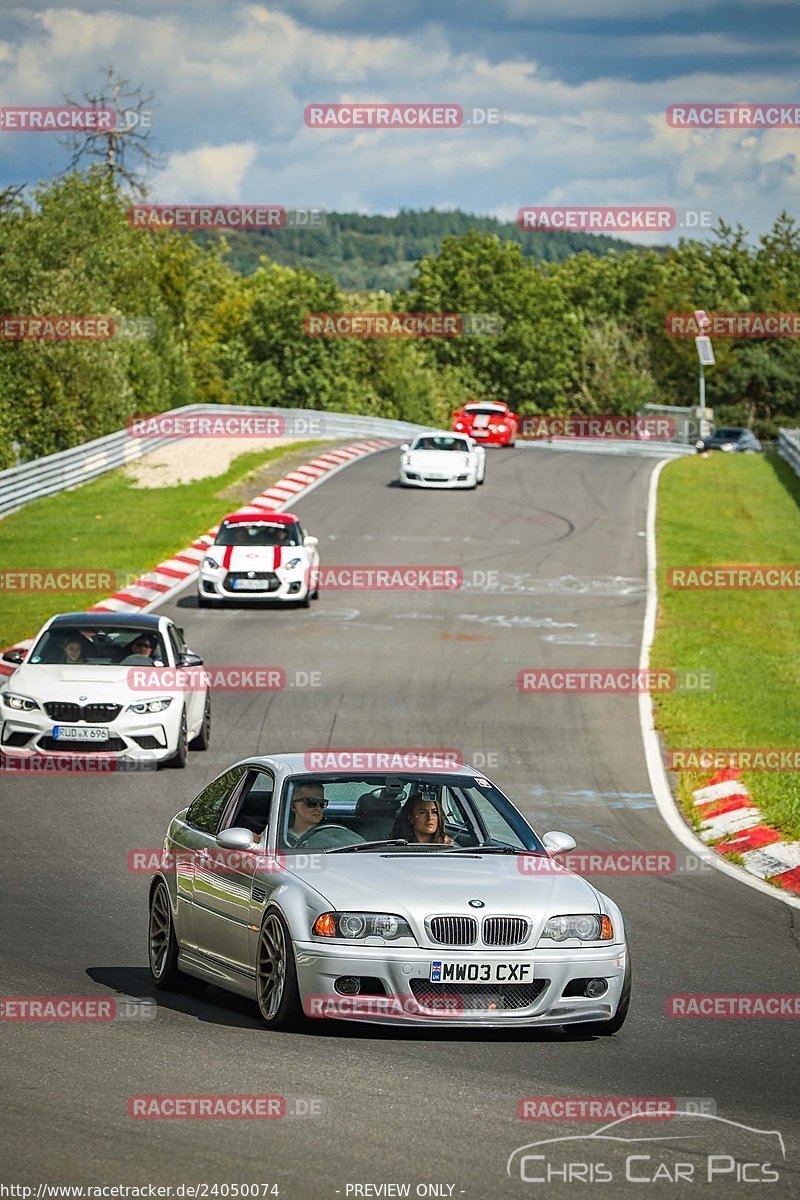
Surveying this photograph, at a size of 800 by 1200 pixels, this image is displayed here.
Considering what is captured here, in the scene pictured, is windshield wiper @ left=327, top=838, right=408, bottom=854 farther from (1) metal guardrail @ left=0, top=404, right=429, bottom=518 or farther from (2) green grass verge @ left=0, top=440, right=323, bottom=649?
(1) metal guardrail @ left=0, top=404, right=429, bottom=518

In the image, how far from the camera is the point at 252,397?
105 meters

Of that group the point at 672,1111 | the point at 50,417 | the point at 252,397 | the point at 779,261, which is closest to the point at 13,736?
the point at 672,1111

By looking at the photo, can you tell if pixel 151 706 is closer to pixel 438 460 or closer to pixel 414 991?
pixel 414 991

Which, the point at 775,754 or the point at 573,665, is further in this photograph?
the point at 573,665

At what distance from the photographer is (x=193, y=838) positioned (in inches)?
386

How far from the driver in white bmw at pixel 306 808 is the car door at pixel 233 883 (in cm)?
19

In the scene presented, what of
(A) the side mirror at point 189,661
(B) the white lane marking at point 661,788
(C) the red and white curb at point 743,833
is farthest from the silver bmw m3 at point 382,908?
(A) the side mirror at point 189,661

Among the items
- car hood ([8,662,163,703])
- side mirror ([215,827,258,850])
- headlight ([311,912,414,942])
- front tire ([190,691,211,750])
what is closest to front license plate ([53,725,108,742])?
car hood ([8,662,163,703])

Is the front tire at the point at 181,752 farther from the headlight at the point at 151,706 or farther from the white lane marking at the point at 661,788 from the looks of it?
the white lane marking at the point at 661,788

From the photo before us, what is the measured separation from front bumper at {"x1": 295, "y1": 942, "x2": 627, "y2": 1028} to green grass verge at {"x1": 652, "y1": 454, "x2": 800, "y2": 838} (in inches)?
286

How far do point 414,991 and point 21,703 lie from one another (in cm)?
1002

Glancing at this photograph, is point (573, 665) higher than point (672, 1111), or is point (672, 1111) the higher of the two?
point (672, 1111)

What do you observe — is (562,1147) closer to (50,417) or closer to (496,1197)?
(496,1197)

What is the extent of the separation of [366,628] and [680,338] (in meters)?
86.6
